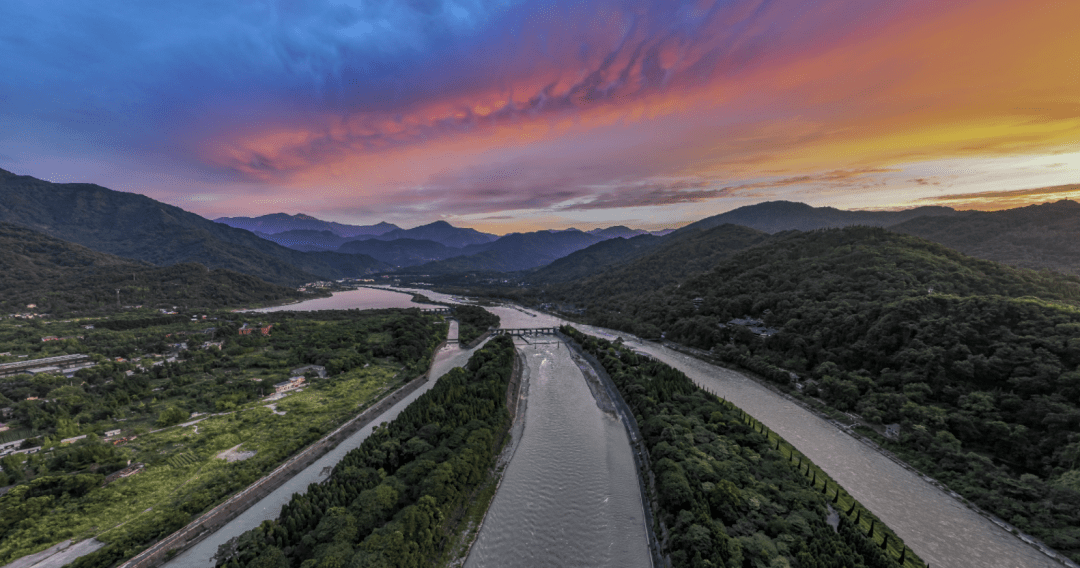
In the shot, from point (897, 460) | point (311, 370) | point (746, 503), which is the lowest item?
point (897, 460)

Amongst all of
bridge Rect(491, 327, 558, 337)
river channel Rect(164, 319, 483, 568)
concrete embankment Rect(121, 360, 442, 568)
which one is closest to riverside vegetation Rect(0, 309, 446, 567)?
concrete embankment Rect(121, 360, 442, 568)

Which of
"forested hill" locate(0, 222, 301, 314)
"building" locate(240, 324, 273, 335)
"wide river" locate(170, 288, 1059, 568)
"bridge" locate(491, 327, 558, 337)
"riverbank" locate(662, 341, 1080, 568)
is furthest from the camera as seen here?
"forested hill" locate(0, 222, 301, 314)

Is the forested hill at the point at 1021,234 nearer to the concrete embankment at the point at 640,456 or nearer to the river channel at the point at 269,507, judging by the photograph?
the concrete embankment at the point at 640,456

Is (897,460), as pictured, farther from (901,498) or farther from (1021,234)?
(1021,234)

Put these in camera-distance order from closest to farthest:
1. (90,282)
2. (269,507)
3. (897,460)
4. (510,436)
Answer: (269,507) < (897,460) < (510,436) < (90,282)

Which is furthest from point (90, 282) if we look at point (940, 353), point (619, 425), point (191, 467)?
point (940, 353)

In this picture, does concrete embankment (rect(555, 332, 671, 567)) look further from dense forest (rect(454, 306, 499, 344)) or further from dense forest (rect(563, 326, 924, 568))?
dense forest (rect(454, 306, 499, 344))

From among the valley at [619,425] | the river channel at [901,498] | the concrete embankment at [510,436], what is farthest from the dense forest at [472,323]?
the river channel at [901,498]

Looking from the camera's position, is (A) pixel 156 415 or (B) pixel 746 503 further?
(A) pixel 156 415
